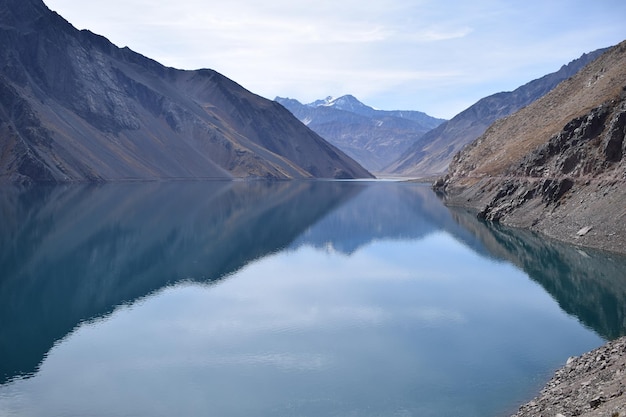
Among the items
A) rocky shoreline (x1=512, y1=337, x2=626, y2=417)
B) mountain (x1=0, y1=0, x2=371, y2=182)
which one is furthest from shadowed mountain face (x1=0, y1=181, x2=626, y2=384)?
mountain (x1=0, y1=0, x2=371, y2=182)

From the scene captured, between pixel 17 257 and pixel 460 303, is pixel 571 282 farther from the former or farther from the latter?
pixel 17 257

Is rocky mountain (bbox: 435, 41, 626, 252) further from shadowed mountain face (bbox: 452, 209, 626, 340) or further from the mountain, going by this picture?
the mountain

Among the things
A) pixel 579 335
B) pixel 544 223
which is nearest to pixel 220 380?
pixel 579 335

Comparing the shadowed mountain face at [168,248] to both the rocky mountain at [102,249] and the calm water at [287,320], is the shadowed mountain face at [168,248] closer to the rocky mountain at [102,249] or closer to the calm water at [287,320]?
the rocky mountain at [102,249]

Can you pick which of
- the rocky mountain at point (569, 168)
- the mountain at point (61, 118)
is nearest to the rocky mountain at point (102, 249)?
the rocky mountain at point (569, 168)

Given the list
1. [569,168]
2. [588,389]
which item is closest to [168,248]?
[588,389]

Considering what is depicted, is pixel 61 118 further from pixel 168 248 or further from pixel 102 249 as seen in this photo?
pixel 168 248
